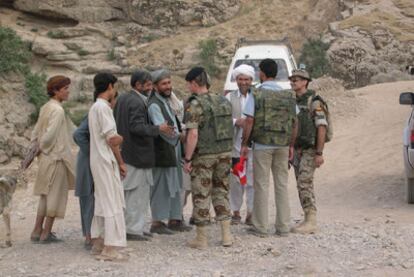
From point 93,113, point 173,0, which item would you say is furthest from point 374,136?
point 173,0

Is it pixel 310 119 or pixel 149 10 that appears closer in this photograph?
pixel 310 119

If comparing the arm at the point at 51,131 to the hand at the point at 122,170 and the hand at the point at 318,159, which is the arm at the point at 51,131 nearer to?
the hand at the point at 122,170

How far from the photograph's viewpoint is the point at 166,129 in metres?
6.52

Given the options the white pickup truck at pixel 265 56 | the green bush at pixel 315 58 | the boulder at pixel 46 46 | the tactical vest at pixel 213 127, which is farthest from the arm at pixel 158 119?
the boulder at pixel 46 46

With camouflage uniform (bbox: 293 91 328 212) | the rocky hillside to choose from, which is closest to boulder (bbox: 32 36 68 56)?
the rocky hillside

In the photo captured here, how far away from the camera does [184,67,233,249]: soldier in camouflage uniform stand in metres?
6.39

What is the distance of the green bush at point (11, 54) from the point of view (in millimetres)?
18000

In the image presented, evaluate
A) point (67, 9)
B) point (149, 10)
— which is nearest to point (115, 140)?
point (149, 10)

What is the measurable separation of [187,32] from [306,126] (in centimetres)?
1854

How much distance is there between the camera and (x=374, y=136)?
1441 cm

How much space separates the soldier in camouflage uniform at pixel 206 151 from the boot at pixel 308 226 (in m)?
0.86

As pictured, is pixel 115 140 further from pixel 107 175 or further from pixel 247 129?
pixel 247 129

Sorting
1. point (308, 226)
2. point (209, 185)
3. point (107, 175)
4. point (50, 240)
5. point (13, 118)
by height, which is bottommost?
point (50, 240)

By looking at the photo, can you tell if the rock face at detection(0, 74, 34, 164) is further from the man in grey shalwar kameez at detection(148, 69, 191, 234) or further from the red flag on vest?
the red flag on vest
